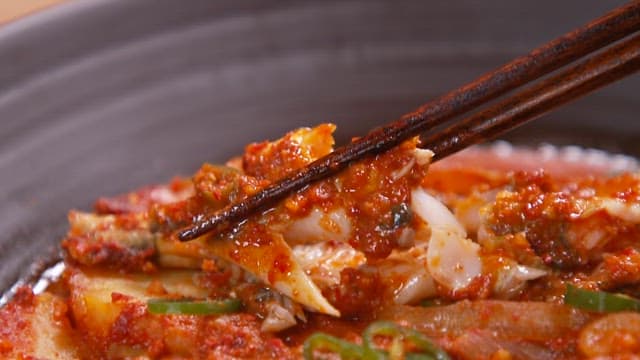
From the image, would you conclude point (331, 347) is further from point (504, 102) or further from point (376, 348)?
point (504, 102)

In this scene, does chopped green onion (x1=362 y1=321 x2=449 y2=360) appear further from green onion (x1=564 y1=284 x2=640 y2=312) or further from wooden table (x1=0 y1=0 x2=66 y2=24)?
wooden table (x1=0 y1=0 x2=66 y2=24)

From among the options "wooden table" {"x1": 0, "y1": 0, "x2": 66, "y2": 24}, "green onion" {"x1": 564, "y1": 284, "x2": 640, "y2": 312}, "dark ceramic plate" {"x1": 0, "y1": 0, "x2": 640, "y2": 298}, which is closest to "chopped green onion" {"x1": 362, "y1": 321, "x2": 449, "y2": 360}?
"green onion" {"x1": 564, "y1": 284, "x2": 640, "y2": 312}

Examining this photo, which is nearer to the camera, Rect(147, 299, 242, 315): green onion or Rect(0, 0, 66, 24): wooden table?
Rect(147, 299, 242, 315): green onion

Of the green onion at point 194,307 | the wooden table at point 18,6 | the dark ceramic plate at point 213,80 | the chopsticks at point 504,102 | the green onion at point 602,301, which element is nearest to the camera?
the chopsticks at point 504,102

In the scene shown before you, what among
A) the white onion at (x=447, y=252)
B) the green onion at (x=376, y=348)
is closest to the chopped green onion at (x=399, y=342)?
the green onion at (x=376, y=348)

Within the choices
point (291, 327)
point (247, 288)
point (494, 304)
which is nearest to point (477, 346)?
point (494, 304)

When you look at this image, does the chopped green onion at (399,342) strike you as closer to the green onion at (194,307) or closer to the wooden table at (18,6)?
the green onion at (194,307)

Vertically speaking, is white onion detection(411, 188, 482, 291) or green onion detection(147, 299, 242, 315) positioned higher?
white onion detection(411, 188, 482, 291)
